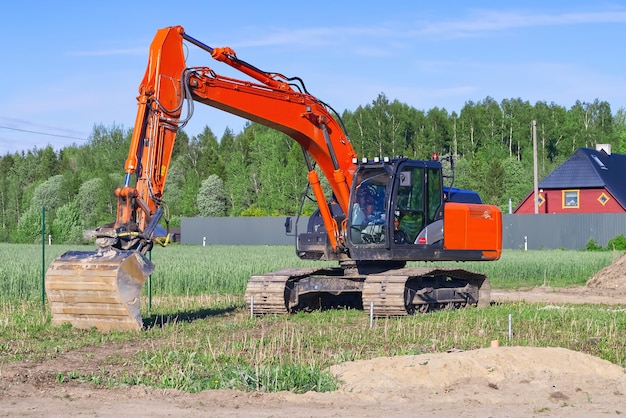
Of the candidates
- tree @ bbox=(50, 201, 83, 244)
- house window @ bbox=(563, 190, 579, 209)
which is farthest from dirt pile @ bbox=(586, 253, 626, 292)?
tree @ bbox=(50, 201, 83, 244)

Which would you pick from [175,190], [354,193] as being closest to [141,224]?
[354,193]

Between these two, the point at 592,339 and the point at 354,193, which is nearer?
the point at 592,339

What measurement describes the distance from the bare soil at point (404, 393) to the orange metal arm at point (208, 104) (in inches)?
154

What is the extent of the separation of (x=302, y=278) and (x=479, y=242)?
10.5 feet

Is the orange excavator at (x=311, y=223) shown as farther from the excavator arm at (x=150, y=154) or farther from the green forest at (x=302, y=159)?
the green forest at (x=302, y=159)

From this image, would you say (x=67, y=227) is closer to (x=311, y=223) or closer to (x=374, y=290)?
(x=311, y=223)

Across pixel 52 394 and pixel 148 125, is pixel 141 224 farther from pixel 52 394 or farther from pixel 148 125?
pixel 52 394

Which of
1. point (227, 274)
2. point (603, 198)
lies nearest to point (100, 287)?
point (227, 274)

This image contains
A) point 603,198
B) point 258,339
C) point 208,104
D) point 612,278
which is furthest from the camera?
point 603,198

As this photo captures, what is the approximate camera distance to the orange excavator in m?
14.5

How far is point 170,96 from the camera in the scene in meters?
15.4

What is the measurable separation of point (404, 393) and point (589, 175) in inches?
2001

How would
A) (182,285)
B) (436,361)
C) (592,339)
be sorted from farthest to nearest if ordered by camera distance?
(182,285) < (592,339) < (436,361)

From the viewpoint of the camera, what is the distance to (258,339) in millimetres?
13492
